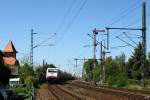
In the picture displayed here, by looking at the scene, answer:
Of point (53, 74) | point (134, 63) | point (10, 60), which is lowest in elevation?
point (53, 74)

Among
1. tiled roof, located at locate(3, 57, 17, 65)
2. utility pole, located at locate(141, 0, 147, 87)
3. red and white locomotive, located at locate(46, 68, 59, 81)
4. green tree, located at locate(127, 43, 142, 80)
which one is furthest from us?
tiled roof, located at locate(3, 57, 17, 65)

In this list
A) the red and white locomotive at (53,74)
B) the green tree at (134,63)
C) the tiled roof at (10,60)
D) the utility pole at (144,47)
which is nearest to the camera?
the utility pole at (144,47)

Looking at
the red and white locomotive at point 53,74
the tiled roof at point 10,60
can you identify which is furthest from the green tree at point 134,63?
the tiled roof at point 10,60

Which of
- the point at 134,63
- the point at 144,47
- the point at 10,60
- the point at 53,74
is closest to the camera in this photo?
the point at 144,47

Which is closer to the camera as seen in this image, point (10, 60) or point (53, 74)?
point (53, 74)

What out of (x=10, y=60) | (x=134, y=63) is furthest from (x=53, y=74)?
(x=10, y=60)

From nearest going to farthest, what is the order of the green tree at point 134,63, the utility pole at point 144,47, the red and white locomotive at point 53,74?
the utility pole at point 144,47
the red and white locomotive at point 53,74
the green tree at point 134,63

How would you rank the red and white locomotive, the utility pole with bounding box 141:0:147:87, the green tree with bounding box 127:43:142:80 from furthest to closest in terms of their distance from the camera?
the green tree with bounding box 127:43:142:80 < the red and white locomotive < the utility pole with bounding box 141:0:147:87

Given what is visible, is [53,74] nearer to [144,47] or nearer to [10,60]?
[144,47]

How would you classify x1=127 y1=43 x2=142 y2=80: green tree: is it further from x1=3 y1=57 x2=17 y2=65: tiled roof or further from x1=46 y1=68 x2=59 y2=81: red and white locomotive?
x1=3 y1=57 x2=17 y2=65: tiled roof

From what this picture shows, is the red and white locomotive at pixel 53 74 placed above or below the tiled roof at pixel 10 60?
below

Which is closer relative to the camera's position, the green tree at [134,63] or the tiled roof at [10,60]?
the green tree at [134,63]

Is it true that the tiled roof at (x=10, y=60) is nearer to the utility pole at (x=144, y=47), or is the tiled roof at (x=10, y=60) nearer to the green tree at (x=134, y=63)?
the green tree at (x=134, y=63)

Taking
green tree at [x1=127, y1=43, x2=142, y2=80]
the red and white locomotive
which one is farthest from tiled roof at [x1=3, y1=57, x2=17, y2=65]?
the red and white locomotive
